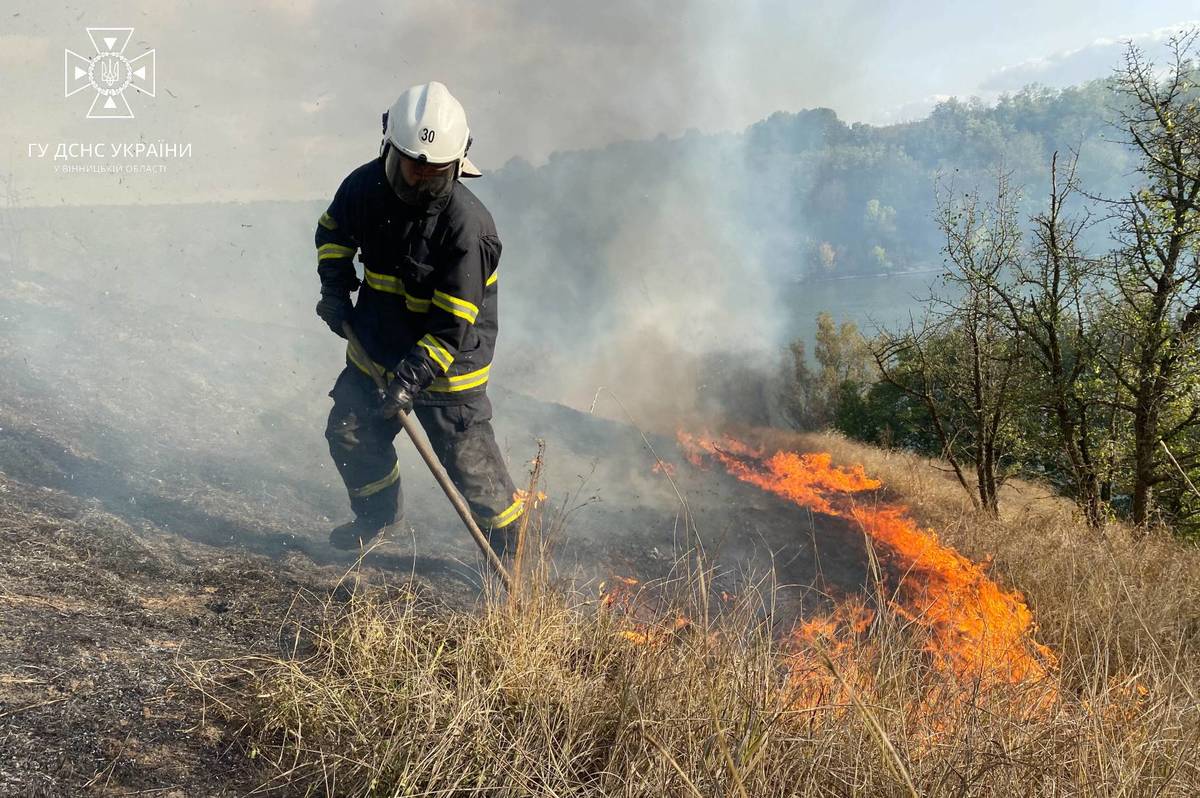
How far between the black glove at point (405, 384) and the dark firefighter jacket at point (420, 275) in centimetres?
5

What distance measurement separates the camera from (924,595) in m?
5.38

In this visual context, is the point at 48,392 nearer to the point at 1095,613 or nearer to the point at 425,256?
the point at 425,256

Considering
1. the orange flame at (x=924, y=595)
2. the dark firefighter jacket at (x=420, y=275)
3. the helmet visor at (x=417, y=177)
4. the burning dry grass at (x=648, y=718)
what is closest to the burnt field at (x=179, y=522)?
the burning dry grass at (x=648, y=718)

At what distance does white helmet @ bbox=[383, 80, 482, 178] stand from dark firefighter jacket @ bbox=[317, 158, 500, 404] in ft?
0.83

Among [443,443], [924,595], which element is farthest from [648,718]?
[924,595]

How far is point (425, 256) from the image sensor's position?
335cm

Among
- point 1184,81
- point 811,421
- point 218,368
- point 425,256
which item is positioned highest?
point 1184,81

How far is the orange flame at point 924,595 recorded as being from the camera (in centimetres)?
241

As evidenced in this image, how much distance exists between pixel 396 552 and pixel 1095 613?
4492mm

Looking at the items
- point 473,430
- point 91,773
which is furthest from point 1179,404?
point 91,773

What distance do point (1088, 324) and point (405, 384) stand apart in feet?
43.1

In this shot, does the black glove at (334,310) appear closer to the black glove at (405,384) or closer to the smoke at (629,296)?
the black glove at (405,384)

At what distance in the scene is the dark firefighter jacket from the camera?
3.30 meters

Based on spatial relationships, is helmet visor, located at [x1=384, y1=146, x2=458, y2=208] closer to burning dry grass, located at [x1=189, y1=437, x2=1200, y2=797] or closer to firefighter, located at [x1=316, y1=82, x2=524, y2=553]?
firefighter, located at [x1=316, y1=82, x2=524, y2=553]
